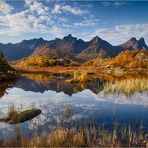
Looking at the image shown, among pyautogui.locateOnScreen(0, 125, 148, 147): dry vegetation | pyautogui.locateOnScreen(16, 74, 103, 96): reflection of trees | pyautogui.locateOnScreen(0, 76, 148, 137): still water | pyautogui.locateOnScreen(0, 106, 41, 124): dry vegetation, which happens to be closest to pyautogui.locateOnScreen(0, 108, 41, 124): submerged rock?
pyautogui.locateOnScreen(0, 106, 41, 124): dry vegetation

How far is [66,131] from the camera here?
13.4m

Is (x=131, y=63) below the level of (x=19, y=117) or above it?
above

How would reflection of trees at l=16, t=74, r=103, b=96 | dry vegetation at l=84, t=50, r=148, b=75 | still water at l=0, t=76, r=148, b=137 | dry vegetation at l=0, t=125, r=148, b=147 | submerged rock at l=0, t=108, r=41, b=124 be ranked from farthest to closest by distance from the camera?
dry vegetation at l=84, t=50, r=148, b=75
reflection of trees at l=16, t=74, r=103, b=96
submerged rock at l=0, t=108, r=41, b=124
still water at l=0, t=76, r=148, b=137
dry vegetation at l=0, t=125, r=148, b=147

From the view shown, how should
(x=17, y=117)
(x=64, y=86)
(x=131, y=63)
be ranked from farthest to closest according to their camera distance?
(x=131, y=63)
(x=64, y=86)
(x=17, y=117)

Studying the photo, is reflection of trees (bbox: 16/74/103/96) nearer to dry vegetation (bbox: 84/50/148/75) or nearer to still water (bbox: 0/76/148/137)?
still water (bbox: 0/76/148/137)

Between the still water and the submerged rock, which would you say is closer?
the still water

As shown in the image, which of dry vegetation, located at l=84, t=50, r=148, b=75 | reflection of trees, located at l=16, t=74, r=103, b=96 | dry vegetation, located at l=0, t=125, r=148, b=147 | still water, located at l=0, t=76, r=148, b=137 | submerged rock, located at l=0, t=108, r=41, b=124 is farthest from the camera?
dry vegetation, located at l=84, t=50, r=148, b=75

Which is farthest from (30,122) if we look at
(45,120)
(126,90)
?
(126,90)

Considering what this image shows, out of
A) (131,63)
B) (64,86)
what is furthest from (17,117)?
(131,63)

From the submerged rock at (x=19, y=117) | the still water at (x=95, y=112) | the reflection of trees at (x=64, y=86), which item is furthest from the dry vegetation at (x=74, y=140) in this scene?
the reflection of trees at (x=64, y=86)

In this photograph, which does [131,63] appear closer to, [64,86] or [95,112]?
[64,86]

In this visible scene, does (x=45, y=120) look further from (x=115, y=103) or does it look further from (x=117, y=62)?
(x=117, y=62)

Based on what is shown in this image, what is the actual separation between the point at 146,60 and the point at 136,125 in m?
65.5

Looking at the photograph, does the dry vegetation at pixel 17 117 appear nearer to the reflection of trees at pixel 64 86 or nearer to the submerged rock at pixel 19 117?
the submerged rock at pixel 19 117
